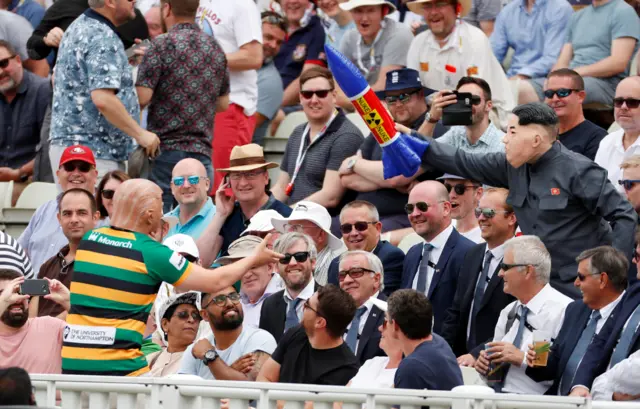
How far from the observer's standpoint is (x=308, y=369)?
7.55 m

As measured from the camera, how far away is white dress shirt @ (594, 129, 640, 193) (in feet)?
30.7

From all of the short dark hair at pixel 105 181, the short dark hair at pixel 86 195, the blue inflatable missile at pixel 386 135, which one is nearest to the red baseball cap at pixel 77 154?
the short dark hair at pixel 105 181

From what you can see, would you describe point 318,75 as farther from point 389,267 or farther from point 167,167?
point 389,267

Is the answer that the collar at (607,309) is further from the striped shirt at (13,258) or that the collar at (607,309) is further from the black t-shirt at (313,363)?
the striped shirt at (13,258)

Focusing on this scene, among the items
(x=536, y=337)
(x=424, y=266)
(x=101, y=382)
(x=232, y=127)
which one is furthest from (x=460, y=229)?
(x=101, y=382)

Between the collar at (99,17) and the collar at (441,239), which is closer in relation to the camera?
the collar at (441,239)

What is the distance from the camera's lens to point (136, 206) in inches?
290

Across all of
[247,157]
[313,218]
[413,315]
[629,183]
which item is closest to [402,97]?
[247,157]

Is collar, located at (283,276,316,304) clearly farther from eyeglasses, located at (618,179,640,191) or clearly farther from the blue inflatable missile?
eyeglasses, located at (618,179,640,191)

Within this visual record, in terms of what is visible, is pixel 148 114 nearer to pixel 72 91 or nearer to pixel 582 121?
pixel 72 91

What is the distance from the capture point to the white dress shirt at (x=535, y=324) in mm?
7645

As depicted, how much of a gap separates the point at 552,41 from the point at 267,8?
3.23m

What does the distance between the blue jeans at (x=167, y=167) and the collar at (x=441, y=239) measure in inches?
99.0

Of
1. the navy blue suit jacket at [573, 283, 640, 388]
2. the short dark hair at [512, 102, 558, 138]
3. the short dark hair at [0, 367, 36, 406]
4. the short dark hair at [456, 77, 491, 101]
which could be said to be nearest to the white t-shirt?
the short dark hair at [456, 77, 491, 101]
